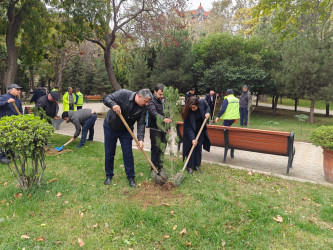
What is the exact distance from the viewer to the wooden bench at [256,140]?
4.50 meters

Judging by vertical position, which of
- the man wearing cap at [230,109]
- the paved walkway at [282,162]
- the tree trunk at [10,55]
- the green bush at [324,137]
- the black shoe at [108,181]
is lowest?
the paved walkway at [282,162]

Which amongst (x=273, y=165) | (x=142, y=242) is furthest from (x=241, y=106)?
(x=142, y=242)

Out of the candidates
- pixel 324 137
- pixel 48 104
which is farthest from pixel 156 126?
pixel 48 104

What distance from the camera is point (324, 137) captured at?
418 cm

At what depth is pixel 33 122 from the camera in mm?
3348

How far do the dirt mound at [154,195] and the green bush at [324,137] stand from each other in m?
2.81

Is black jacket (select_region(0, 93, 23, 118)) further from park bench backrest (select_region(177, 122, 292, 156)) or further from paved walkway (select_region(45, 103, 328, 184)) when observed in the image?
park bench backrest (select_region(177, 122, 292, 156))

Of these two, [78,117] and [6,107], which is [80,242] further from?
[6,107]

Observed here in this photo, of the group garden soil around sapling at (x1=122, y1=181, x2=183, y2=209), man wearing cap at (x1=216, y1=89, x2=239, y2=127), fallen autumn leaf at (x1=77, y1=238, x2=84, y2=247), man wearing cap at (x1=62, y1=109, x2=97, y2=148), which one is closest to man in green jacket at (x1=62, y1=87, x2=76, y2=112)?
man wearing cap at (x1=62, y1=109, x2=97, y2=148)

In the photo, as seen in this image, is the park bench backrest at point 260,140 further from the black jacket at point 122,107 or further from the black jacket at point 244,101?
the black jacket at point 244,101

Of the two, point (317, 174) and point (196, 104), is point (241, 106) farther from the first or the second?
point (196, 104)

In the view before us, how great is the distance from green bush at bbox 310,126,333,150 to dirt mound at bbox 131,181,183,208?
9.20ft

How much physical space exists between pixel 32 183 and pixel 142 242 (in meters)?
2.23

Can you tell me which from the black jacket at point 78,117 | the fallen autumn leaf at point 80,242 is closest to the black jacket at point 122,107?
the fallen autumn leaf at point 80,242
